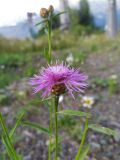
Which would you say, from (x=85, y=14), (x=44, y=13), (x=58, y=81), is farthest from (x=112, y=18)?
(x=58, y=81)

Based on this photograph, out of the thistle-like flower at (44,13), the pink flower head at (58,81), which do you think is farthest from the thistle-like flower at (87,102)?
the pink flower head at (58,81)

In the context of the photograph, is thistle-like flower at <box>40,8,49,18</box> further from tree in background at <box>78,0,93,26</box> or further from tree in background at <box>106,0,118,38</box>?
tree in background at <box>78,0,93,26</box>

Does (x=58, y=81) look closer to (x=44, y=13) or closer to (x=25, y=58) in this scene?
(x=44, y=13)

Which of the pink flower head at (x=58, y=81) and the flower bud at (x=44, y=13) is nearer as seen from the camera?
the pink flower head at (x=58, y=81)

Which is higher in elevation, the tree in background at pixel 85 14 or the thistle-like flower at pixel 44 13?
the thistle-like flower at pixel 44 13

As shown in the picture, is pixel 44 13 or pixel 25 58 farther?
pixel 25 58

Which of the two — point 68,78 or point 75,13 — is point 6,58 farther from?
point 75,13

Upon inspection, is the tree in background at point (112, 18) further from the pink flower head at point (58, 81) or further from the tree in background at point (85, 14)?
the pink flower head at point (58, 81)
